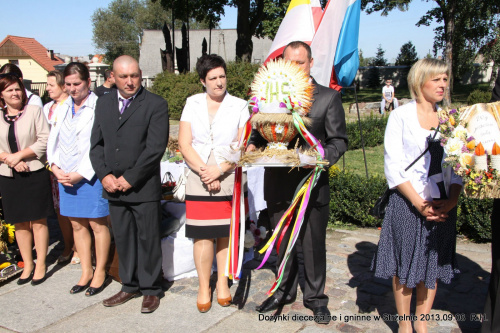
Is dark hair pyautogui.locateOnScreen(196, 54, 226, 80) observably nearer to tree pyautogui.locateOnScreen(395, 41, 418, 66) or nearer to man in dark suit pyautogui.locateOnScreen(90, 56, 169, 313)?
man in dark suit pyautogui.locateOnScreen(90, 56, 169, 313)

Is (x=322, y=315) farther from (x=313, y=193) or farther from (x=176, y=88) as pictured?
(x=176, y=88)

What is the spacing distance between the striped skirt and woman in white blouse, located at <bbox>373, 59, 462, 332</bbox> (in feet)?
4.75

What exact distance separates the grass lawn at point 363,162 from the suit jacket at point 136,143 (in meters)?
5.93

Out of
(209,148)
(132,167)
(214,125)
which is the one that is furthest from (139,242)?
(214,125)

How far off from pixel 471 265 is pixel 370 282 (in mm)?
1222

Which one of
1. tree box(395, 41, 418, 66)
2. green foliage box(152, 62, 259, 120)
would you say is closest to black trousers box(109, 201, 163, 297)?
green foliage box(152, 62, 259, 120)

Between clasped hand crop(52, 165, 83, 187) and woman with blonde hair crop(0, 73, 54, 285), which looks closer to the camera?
clasped hand crop(52, 165, 83, 187)

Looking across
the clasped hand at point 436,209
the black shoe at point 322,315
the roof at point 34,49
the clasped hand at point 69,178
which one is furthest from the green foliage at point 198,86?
the roof at point 34,49

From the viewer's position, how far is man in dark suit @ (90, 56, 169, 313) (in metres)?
4.07

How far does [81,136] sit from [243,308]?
2.28m

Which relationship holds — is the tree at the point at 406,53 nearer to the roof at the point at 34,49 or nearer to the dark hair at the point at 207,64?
the roof at the point at 34,49

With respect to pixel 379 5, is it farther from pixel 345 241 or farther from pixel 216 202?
pixel 216 202

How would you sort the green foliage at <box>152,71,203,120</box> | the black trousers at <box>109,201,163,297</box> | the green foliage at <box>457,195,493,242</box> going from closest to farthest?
the black trousers at <box>109,201,163,297</box>, the green foliage at <box>457,195,493,242</box>, the green foliage at <box>152,71,203,120</box>

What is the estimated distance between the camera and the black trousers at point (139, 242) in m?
4.18
